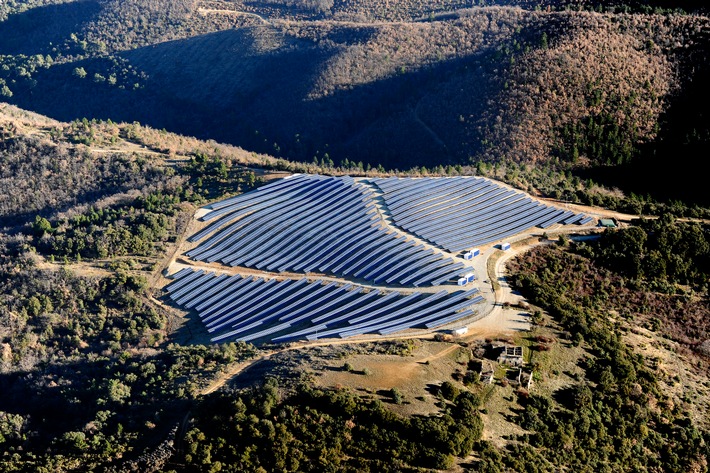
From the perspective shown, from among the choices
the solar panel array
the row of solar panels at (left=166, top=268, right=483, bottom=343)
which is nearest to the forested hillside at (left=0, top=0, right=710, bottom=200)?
the solar panel array

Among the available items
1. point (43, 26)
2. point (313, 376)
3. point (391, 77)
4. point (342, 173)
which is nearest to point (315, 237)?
point (342, 173)

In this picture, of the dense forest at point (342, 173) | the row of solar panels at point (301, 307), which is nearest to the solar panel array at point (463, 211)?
the dense forest at point (342, 173)

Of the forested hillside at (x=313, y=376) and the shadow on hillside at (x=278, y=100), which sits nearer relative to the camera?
the forested hillside at (x=313, y=376)

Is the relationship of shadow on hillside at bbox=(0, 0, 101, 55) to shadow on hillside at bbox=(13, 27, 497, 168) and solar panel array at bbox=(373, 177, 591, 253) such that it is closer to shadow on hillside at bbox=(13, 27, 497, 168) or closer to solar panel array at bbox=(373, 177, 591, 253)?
shadow on hillside at bbox=(13, 27, 497, 168)

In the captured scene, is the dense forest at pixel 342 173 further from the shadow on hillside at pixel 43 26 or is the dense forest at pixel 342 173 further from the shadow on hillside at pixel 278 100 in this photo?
the shadow on hillside at pixel 43 26

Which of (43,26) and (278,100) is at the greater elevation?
(43,26)

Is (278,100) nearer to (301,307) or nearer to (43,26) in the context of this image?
(43,26)

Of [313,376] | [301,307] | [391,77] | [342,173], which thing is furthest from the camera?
[391,77]
